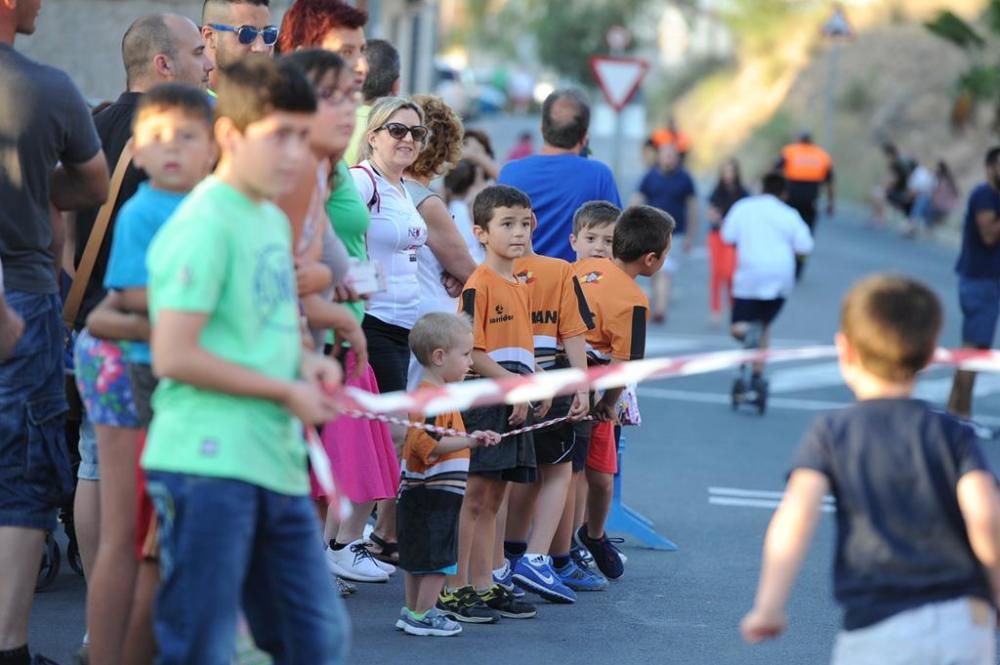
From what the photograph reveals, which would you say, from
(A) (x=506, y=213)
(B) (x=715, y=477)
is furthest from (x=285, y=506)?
(B) (x=715, y=477)

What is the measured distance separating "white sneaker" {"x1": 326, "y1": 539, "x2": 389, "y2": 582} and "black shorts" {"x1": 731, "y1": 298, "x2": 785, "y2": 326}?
21.9 feet

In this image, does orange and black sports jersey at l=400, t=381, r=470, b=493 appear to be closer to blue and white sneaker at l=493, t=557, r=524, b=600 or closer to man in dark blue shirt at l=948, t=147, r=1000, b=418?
blue and white sneaker at l=493, t=557, r=524, b=600

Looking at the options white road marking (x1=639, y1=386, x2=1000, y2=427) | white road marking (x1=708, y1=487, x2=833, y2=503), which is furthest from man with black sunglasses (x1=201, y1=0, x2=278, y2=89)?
white road marking (x1=639, y1=386, x2=1000, y2=427)

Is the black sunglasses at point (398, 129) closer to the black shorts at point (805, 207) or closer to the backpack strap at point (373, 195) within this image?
the backpack strap at point (373, 195)

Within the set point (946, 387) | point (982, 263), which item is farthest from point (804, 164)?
Result: point (982, 263)

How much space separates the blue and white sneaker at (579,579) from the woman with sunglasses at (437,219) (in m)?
1.15

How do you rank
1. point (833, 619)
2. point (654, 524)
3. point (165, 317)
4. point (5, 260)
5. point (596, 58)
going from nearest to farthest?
point (165, 317), point (5, 260), point (833, 619), point (654, 524), point (596, 58)

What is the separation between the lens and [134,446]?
4.54 metres

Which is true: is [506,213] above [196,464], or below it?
above

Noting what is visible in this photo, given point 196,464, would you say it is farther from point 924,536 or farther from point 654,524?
point 654,524

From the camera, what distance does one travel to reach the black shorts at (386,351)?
22.1 feet

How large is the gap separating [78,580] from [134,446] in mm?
2551

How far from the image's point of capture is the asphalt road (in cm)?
628

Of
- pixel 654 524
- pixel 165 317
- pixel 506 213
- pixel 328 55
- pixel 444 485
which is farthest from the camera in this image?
pixel 654 524
